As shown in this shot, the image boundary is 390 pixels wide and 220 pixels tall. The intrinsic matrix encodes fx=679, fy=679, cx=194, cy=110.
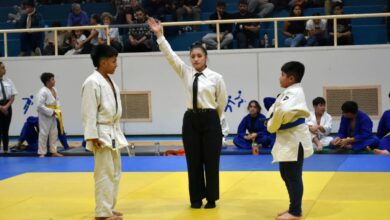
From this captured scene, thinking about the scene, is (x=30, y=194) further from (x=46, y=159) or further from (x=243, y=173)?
(x=46, y=159)

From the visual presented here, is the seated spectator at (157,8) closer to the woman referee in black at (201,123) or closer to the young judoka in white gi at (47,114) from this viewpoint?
the young judoka in white gi at (47,114)

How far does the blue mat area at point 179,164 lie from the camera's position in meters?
11.4

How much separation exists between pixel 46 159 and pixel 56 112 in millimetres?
1009

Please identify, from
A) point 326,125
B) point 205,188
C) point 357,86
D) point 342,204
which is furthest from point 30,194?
point 357,86

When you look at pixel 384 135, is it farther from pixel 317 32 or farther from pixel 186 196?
pixel 186 196

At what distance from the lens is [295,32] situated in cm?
1648

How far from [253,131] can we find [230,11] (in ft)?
18.7

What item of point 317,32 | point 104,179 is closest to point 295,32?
point 317,32

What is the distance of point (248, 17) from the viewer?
16.9 metres

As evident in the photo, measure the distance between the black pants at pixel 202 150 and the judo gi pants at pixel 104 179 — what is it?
42.7 inches

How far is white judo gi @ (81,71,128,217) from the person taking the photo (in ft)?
23.6

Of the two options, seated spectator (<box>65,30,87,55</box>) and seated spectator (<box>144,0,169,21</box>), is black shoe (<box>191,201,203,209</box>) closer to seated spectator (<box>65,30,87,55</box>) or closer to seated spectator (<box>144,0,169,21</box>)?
seated spectator (<box>65,30,87,55</box>)

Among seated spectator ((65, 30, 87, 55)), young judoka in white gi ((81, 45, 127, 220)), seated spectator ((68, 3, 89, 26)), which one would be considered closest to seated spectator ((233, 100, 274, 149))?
seated spectator ((65, 30, 87, 55))

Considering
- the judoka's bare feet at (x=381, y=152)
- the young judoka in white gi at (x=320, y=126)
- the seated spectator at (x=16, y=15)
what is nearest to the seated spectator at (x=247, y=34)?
the young judoka in white gi at (x=320, y=126)
